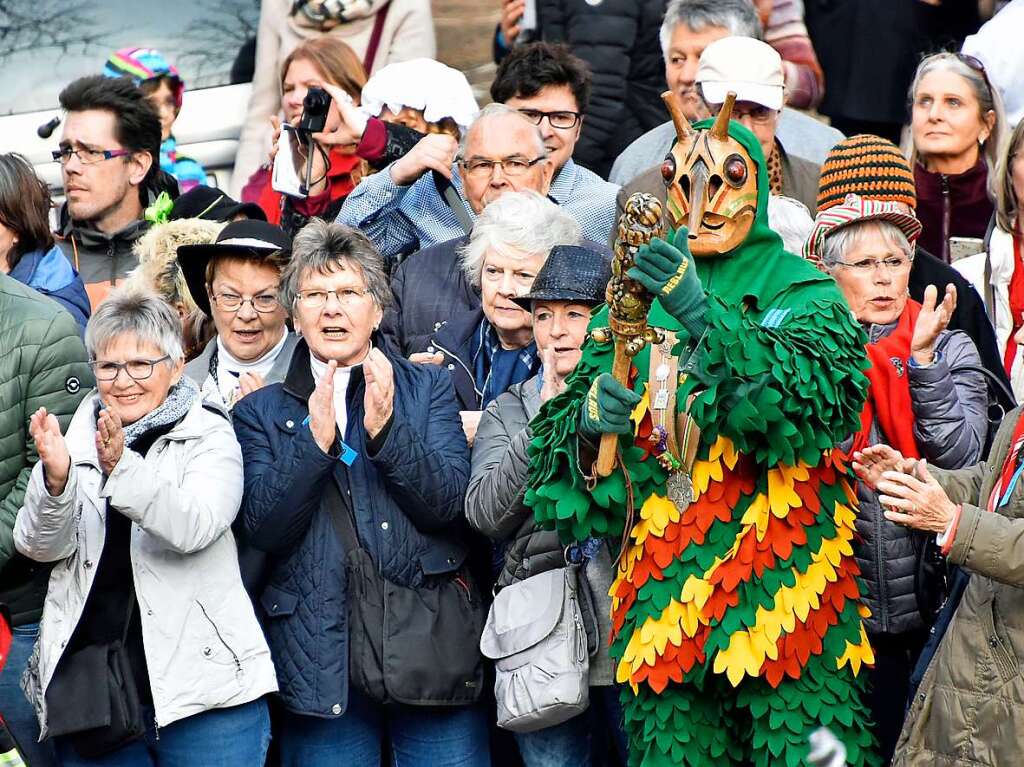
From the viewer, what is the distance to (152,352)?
17.0 feet

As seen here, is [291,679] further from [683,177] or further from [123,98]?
[123,98]

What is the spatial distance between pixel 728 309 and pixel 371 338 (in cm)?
164

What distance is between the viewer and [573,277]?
5168mm

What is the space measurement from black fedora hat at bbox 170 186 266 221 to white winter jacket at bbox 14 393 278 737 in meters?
1.45

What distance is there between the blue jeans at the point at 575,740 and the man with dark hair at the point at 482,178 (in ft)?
5.94

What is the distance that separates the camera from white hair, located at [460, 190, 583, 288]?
5.63 m

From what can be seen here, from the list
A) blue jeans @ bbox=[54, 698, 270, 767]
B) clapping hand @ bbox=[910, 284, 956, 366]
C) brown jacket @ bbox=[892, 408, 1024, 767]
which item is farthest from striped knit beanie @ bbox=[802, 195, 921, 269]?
blue jeans @ bbox=[54, 698, 270, 767]

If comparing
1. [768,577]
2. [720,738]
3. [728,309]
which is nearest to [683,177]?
[728,309]

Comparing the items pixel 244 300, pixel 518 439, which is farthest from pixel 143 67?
pixel 518 439

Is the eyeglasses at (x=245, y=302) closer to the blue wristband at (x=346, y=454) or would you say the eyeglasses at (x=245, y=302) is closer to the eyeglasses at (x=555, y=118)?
the blue wristband at (x=346, y=454)

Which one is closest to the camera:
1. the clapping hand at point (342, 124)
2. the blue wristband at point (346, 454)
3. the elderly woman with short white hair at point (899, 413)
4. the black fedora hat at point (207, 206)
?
the elderly woman with short white hair at point (899, 413)

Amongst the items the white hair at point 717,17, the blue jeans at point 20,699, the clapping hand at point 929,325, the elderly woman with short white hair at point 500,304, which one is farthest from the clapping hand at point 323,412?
the white hair at point 717,17

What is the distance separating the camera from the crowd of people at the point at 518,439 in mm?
4457

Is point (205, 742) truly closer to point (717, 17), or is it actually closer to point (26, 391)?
point (26, 391)
